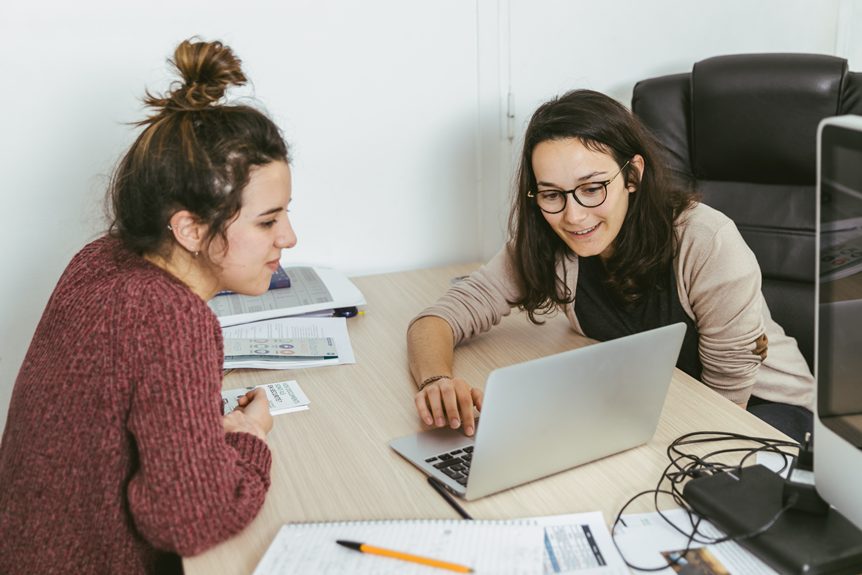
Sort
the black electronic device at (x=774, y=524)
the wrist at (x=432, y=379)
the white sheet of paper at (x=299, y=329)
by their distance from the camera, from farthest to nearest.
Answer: the white sheet of paper at (x=299, y=329)
the wrist at (x=432, y=379)
the black electronic device at (x=774, y=524)

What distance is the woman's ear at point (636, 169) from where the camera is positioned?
1.26 metres

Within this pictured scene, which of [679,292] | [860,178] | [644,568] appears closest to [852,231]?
[860,178]

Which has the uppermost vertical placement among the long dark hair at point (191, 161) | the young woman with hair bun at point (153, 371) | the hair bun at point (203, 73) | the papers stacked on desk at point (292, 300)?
the hair bun at point (203, 73)

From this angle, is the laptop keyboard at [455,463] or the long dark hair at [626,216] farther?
the long dark hair at [626,216]

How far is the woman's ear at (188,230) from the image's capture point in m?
0.85

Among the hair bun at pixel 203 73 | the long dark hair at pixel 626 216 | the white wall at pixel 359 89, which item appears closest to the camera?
the hair bun at pixel 203 73

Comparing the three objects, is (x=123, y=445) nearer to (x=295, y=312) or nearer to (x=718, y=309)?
(x=295, y=312)

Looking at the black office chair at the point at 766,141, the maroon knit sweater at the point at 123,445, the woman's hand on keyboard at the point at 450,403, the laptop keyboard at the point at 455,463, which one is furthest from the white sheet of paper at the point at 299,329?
the black office chair at the point at 766,141

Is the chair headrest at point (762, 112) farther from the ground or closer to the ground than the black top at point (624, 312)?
farther from the ground

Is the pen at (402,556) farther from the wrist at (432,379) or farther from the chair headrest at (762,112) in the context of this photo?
A: the chair headrest at (762,112)

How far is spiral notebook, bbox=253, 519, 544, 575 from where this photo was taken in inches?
27.1

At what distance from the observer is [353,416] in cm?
106

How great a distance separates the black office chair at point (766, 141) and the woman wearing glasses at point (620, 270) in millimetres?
211

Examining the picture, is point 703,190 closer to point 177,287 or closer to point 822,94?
point 822,94
